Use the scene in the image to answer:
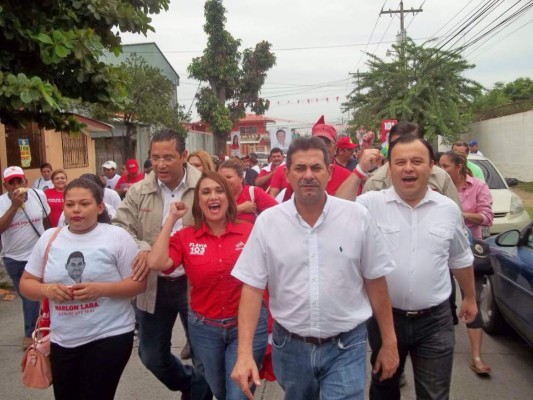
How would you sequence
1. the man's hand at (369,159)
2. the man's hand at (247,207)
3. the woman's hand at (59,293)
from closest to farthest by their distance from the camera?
the woman's hand at (59,293) < the man's hand at (369,159) < the man's hand at (247,207)

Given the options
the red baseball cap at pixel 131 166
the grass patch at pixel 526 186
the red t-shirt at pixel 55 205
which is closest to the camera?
the red t-shirt at pixel 55 205

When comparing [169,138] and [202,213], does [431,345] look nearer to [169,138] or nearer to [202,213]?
[202,213]

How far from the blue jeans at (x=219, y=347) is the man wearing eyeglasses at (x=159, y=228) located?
0.39 meters

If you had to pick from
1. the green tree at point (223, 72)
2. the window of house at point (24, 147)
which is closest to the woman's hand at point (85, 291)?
the window of house at point (24, 147)

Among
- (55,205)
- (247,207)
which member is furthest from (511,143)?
(247,207)

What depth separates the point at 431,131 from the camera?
22953mm

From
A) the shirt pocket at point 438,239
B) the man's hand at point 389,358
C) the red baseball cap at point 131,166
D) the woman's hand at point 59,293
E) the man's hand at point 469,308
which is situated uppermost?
the red baseball cap at point 131,166

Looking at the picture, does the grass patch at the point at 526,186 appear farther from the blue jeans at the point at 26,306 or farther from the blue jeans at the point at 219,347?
the blue jeans at the point at 219,347

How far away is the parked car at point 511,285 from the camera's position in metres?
4.36

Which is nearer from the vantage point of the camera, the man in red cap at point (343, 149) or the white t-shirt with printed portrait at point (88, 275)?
the white t-shirt with printed portrait at point (88, 275)

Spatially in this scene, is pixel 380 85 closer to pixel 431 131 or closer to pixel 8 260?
pixel 431 131

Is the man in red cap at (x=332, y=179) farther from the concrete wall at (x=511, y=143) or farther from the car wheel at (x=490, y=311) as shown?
the concrete wall at (x=511, y=143)

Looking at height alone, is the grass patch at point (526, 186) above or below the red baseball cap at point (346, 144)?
below

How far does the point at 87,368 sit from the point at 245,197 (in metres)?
1.96
